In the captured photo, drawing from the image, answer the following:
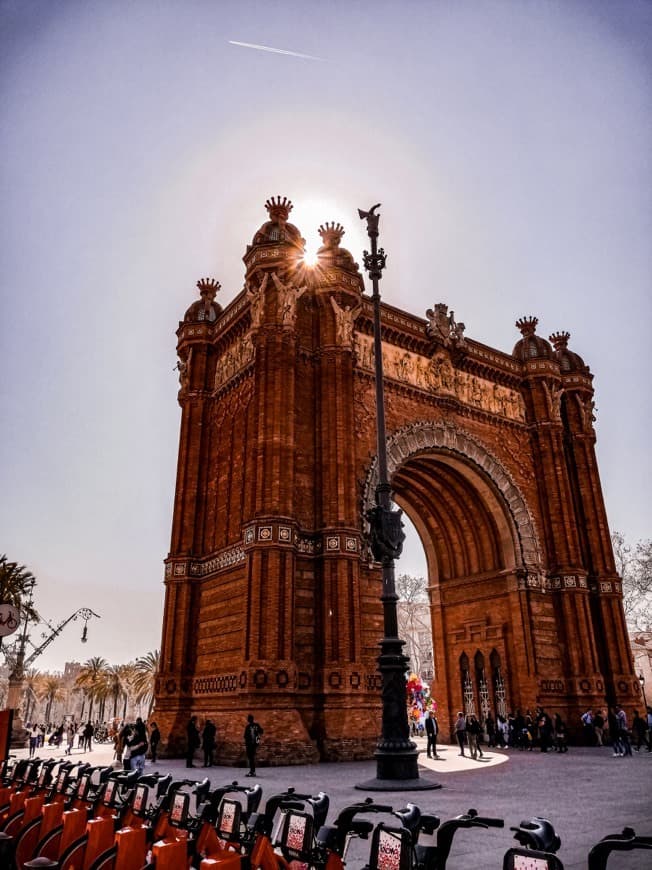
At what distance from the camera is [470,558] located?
105ft

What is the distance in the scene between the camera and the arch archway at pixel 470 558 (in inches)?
1121

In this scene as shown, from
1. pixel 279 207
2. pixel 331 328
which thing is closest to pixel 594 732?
pixel 331 328

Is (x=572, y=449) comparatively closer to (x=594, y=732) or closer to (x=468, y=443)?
(x=468, y=443)

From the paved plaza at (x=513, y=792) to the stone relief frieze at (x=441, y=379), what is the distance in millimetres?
15495

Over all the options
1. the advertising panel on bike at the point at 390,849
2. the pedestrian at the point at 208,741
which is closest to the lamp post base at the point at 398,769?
the pedestrian at the point at 208,741

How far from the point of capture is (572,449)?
34.4m

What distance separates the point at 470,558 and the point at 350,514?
11403 mm

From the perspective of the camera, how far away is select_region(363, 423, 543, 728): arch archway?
1121 inches

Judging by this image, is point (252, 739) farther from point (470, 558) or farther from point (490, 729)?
point (470, 558)

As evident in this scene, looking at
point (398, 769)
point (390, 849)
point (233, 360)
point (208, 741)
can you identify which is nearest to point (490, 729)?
point (208, 741)

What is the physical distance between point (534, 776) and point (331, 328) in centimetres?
1714

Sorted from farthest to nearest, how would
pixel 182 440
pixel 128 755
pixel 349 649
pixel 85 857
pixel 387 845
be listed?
pixel 182 440, pixel 349 649, pixel 128 755, pixel 85 857, pixel 387 845

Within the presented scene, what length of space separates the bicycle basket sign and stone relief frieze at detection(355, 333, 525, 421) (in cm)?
1824

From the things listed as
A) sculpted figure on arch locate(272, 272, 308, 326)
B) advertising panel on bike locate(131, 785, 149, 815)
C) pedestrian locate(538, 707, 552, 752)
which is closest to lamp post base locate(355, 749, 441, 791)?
advertising panel on bike locate(131, 785, 149, 815)
